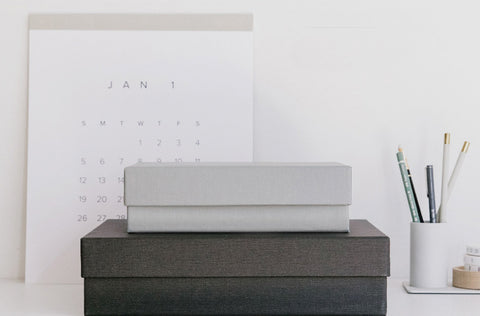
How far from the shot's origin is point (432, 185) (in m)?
0.83

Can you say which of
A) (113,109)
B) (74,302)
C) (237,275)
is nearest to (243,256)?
(237,275)

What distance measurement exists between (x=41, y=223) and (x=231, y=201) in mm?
350

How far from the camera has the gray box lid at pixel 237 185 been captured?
0.66 metres

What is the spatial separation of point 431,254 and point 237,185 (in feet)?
0.97

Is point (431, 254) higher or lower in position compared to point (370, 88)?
lower

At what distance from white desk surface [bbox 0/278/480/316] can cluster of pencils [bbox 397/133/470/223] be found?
102 mm

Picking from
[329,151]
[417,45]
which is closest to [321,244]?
[329,151]

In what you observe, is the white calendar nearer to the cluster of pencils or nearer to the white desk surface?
the white desk surface

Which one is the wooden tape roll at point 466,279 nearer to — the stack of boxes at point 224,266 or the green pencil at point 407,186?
the green pencil at point 407,186

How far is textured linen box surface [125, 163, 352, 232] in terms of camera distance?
66 centimetres

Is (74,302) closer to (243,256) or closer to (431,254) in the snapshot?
Answer: (243,256)

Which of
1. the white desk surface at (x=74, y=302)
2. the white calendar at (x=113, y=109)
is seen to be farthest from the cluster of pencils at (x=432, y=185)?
the white calendar at (x=113, y=109)

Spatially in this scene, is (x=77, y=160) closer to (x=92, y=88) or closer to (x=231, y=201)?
(x=92, y=88)

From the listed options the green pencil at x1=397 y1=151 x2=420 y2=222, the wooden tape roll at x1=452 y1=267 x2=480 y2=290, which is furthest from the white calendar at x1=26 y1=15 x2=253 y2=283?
the wooden tape roll at x1=452 y1=267 x2=480 y2=290
